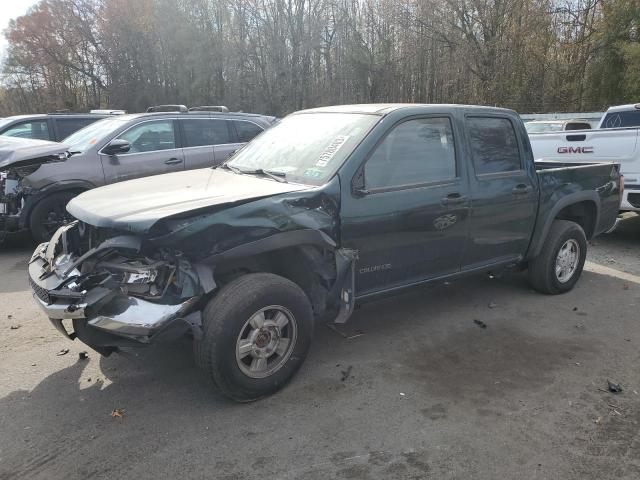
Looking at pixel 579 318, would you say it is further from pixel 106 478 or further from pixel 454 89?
pixel 454 89

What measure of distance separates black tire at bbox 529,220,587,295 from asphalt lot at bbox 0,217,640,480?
55 cm

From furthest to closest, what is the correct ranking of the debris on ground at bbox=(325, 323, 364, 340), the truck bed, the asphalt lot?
the truck bed
the debris on ground at bbox=(325, 323, 364, 340)
the asphalt lot

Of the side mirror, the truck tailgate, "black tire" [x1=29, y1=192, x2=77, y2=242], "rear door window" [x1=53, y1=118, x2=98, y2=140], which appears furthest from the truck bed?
"rear door window" [x1=53, y1=118, x2=98, y2=140]

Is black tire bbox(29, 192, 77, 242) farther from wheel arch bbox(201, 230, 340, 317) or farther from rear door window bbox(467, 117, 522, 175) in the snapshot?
rear door window bbox(467, 117, 522, 175)

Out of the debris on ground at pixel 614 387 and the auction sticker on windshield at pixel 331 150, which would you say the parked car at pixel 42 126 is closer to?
the auction sticker on windshield at pixel 331 150

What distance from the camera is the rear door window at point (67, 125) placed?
868 cm

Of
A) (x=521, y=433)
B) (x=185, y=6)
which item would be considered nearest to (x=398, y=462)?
(x=521, y=433)

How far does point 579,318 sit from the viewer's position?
4.76m

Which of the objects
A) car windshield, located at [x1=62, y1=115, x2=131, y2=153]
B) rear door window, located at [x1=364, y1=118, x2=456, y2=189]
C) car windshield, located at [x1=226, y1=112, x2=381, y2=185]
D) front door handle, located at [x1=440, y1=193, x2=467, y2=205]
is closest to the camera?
car windshield, located at [x1=226, y1=112, x2=381, y2=185]

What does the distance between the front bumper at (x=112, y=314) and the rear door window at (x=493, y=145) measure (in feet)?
9.05

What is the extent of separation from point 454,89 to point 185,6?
46.1 ft

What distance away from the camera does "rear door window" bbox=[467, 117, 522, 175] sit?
14.5 feet

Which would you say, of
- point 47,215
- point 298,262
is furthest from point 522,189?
point 47,215

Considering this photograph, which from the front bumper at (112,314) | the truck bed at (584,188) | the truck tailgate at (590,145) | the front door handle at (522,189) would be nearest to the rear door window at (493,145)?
the front door handle at (522,189)
